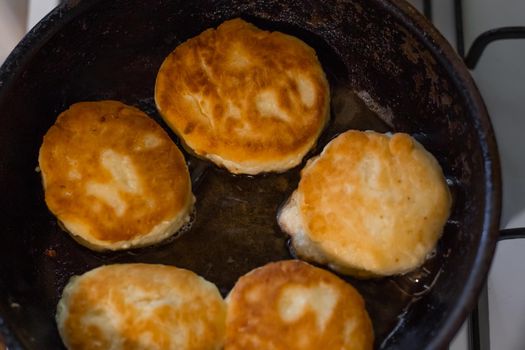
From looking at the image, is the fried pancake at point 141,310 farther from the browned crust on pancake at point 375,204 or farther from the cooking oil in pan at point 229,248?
the browned crust on pancake at point 375,204

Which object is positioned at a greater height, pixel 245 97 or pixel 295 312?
pixel 245 97

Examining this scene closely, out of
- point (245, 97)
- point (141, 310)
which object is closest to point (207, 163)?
point (245, 97)

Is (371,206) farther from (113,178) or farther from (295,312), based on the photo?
(113,178)

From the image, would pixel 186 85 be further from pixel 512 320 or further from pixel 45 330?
pixel 512 320

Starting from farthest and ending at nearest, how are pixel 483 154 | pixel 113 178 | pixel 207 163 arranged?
1. pixel 207 163
2. pixel 113 178
3. pixel 483 154

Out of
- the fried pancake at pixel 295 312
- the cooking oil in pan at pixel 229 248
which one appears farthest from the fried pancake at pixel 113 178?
the fried pancake at pixel 295 312

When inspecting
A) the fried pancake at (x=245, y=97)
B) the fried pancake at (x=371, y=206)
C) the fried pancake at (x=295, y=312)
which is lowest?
the fried pancake at (x=295, y=312)
